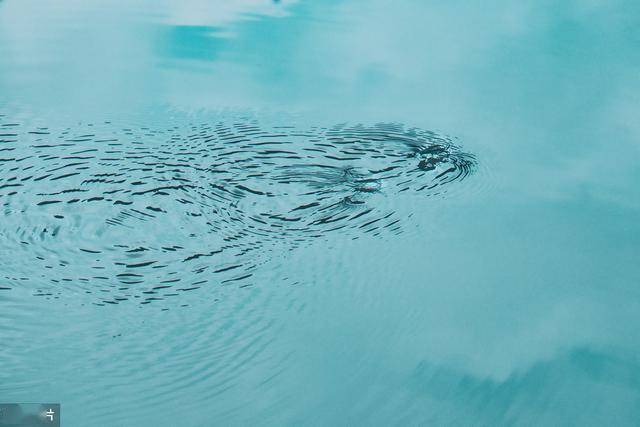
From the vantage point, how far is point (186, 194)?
2010 millimetres

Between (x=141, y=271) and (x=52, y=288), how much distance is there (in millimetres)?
186

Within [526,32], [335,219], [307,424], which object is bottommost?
[307,424]

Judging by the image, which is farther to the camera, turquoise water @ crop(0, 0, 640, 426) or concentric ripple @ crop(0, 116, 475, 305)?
concentric ripple @ crop(0, 116, 475, 305)

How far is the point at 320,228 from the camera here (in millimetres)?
1914

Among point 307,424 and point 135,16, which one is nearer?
point 307,424

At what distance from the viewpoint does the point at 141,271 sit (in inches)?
68.9

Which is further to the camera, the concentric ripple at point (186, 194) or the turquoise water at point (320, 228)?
the concentric ripple at point (186, 194)

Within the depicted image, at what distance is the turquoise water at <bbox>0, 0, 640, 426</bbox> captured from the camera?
4.89 ft

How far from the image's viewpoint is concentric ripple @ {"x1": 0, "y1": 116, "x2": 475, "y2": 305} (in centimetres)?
176

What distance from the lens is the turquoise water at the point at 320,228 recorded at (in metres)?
1.49

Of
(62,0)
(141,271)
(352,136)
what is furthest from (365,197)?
(62,0)

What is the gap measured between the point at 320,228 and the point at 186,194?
1.17 ft

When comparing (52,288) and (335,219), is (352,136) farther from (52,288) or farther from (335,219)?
(52,288)

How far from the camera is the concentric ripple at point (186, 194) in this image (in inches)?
69.2
